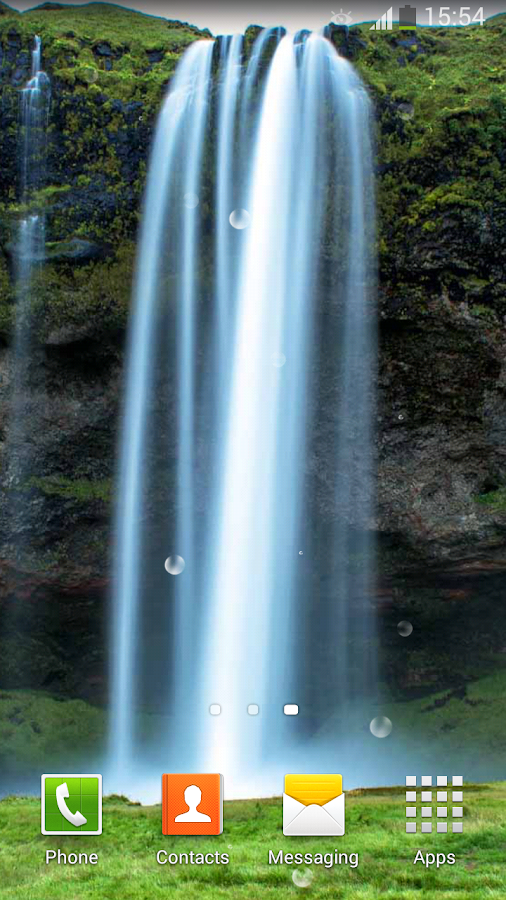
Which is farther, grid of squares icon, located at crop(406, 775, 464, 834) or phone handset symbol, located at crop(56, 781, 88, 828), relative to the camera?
grid of squares icon, located at crop(406, 775, 464, 834)

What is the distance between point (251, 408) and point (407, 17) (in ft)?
45.3

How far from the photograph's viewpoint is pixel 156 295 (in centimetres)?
2258

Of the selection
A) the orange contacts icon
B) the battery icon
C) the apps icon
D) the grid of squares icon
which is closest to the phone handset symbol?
the apps icon

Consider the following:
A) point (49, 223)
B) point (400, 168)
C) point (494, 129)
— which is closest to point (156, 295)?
point (49, 223)

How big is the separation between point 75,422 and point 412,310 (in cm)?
970

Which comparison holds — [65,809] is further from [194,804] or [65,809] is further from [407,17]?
[407,17]
